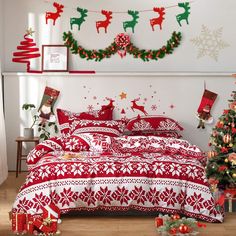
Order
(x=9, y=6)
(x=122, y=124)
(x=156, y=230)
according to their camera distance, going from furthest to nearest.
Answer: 1. (x=9, y=6)
2. (x=122, y=124)
3. (x=156, y=230)

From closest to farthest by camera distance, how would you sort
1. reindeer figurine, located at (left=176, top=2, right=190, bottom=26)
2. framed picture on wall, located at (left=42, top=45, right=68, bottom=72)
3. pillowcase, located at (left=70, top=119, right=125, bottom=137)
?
pillowcase, located at (left=70, top=119, right=125, bottom=137)
reindeer figurine, located at (left=176, top=2, right=190, bottom=26)
framed picture on wall, located at (left=42, top=45, right=68, bottom=72)

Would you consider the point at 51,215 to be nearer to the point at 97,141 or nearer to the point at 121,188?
the point at 121,188

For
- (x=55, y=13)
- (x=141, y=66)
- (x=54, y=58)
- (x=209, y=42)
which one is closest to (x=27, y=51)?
(x=54, y=58)

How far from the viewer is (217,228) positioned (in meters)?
4.70

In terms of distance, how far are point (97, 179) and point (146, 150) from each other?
99 centimetres

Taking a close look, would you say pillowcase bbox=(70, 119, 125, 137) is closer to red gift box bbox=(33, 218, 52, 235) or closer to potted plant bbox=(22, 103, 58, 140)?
potted plant bbox=(22, 103, 58, 140)

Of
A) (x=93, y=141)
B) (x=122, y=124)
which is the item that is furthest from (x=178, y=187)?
(x=122, y=124)

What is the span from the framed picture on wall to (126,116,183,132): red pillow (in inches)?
46.5

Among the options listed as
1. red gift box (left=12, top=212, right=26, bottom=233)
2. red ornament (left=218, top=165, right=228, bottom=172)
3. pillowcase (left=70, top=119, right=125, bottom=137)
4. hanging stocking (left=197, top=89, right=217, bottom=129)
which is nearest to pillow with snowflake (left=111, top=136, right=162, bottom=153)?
pillowcase (left=70, top=119, right=125, bottom=137)

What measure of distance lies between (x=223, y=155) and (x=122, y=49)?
256cm

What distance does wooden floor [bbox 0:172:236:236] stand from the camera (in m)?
4.54

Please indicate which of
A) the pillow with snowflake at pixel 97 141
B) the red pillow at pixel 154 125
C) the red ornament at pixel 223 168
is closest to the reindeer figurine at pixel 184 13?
the red pillow at pixel 154 125

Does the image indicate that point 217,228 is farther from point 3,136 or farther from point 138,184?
point 3,136

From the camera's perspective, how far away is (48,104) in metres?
6.91
